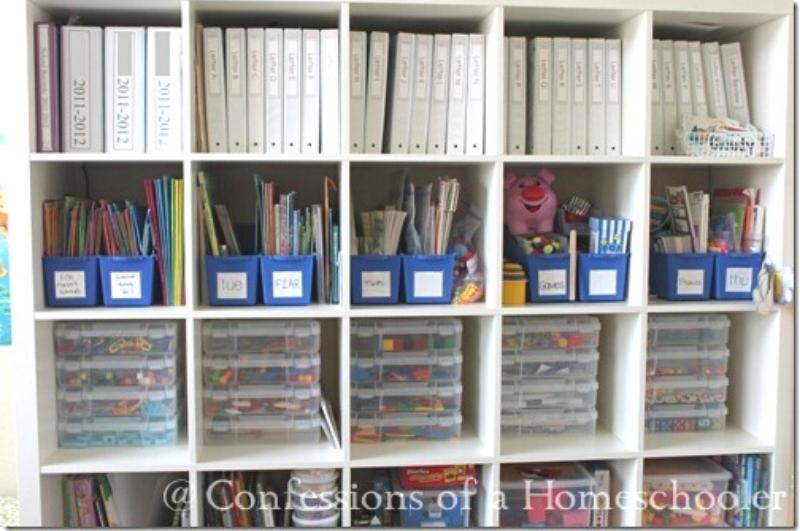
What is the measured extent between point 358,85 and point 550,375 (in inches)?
33.9

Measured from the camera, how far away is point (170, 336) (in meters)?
1.79

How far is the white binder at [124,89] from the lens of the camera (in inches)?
66.1

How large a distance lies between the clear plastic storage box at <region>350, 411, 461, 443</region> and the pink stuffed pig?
0.51 meters

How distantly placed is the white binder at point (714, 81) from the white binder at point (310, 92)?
0.97m

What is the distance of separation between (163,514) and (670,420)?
1350 millimetres

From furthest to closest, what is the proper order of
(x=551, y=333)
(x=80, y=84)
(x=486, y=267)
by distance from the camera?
(x=551, y=333), (x=486, y=267), (x=80, y=84)

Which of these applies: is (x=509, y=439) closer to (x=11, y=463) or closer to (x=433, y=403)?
(x=433, y=403)

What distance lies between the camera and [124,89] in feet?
5.52

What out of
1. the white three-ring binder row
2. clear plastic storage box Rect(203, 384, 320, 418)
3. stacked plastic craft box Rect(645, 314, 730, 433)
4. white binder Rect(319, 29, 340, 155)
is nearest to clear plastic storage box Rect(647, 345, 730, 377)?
stacked plastic craft box Rect(645, 314, 730, 433)

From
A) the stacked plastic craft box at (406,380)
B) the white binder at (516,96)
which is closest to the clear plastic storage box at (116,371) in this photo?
the stacked plastic craft box at (406,380)

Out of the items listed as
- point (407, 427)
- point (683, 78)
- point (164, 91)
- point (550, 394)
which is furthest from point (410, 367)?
point (683, 78)

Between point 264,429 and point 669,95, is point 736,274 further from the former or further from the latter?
point 264,429

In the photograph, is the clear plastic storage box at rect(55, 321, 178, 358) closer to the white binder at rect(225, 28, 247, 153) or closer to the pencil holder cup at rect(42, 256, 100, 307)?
the pencil holder cup at rect(42, 256, 100, 307)

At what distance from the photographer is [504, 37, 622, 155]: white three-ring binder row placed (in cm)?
178
